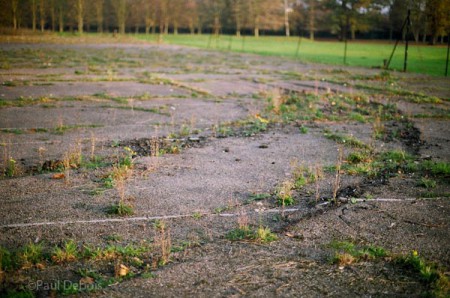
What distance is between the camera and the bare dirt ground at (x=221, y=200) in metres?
3.62

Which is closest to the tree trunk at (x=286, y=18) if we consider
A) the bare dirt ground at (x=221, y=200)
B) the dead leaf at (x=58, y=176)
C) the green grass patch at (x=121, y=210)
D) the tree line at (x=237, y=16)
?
the tree line at (x=237, y=16)

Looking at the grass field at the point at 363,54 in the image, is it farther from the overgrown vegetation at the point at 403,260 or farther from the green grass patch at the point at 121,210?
the green grass patch at the point at 121,210

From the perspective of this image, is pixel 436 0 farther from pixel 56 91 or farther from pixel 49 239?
pixel 49 239

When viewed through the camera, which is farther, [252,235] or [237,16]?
[237,16]

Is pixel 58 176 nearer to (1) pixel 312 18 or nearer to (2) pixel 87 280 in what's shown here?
(2) pixel 87 280

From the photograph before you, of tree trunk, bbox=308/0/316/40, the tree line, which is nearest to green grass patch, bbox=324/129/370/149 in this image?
the tree line

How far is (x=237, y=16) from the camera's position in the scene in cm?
7575

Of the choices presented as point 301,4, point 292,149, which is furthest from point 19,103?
point 301,4

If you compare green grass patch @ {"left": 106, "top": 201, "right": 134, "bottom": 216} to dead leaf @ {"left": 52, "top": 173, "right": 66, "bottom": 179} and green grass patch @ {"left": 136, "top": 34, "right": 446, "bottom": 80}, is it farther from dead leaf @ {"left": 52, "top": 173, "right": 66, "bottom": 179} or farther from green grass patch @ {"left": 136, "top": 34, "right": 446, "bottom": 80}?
green grass patch @ {"left": 136, "top": 34, "right": 446, "bottom": 80}

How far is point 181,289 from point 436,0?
2535cm

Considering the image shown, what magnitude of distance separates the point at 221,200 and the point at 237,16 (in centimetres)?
7513

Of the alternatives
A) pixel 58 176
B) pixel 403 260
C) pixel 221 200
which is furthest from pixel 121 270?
pixel 58 176

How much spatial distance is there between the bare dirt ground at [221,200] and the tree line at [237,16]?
55.2 metres

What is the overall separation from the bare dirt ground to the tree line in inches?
2175
